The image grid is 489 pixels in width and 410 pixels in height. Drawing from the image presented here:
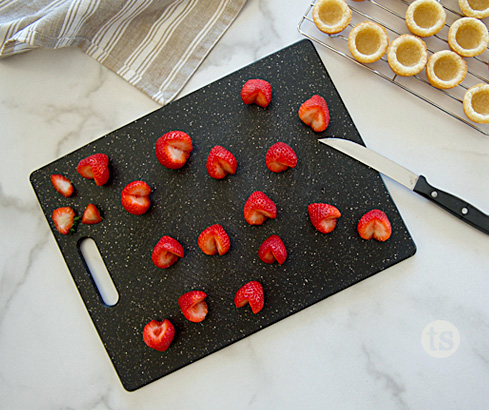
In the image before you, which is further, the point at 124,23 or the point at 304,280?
the point at 124,23

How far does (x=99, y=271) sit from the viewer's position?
60.2 inches

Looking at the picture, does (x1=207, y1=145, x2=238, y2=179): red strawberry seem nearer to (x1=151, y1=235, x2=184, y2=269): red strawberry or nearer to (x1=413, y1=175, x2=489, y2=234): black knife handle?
(x1=151, y1=235, x2=184, y2=269): red strawberry

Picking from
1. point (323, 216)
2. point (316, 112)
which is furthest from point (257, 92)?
point (323, 216)

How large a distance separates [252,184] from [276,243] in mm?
202

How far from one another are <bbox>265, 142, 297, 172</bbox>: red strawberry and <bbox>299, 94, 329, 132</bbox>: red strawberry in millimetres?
107

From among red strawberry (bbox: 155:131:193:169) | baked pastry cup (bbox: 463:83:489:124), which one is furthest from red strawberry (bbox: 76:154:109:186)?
baked pastry cup (bbox: 463:83:489:124)

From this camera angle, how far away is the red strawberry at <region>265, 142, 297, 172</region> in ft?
4.53

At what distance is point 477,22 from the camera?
1.39 meters

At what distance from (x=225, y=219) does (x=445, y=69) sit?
82 centimetres

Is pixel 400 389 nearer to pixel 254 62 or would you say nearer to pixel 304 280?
pixel 304 280

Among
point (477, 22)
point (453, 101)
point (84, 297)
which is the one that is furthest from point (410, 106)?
point (84, 297)

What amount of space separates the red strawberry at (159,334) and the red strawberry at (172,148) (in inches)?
19.2

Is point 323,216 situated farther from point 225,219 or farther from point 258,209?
point 225,219

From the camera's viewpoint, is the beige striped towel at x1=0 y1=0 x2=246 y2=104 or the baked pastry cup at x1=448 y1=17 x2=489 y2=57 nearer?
the baked pastry cup at x1=448 y1=17 x2=489 y2=57
